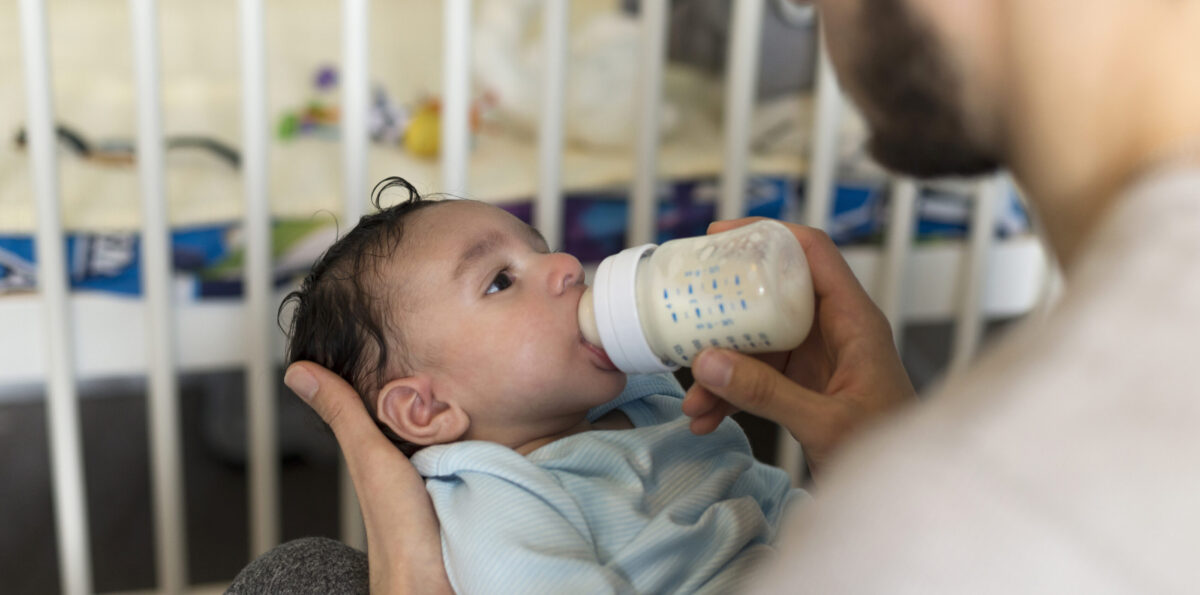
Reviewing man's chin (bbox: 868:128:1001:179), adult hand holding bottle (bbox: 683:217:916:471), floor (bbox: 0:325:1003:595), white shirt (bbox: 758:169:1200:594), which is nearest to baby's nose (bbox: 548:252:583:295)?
adult hand holding bottle (bbox: 683:217:916:471)

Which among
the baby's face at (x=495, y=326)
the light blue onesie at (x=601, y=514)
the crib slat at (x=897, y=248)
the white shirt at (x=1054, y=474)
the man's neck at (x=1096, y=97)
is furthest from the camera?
the crib slat at (x=897, y=248)

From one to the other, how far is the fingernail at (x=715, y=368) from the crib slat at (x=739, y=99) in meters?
0.76

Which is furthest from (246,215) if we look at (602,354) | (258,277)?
(602,354)

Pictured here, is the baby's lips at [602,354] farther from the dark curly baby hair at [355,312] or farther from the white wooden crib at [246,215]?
the white wooden crib at [246,215]

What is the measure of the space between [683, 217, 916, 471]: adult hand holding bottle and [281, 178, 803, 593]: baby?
86 millimetres

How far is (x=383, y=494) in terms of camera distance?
84 centimetres

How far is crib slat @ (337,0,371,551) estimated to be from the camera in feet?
3.99

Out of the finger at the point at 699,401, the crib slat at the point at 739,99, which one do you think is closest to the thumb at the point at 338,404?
the finger at the point at 699,401

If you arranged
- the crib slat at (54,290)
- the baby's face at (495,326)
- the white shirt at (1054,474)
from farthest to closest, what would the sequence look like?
the crib slat at (54,290), the baby's face at (495,326), the white shirt at (1054,474)

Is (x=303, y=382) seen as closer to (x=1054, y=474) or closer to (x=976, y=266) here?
(x=1054, y=474)

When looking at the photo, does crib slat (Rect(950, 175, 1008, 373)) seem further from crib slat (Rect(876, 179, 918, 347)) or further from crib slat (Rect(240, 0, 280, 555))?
crib slat (Rect(240, 0, 280, 555))

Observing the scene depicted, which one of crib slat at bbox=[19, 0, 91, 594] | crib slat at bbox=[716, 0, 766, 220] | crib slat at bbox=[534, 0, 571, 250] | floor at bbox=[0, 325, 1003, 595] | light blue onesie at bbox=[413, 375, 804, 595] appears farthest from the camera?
floor at bbox=[0, 325, 1003, 595]

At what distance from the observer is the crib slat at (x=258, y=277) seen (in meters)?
1.21

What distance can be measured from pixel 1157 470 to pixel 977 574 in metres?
0.07
